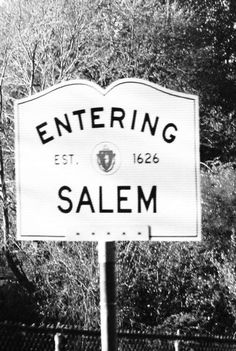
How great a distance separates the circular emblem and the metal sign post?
0.66 ft

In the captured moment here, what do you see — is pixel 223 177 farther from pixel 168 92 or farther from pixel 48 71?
pixel 168 92

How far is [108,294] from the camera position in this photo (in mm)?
2004

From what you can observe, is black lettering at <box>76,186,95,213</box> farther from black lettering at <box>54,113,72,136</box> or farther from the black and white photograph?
black lettering at <box>54,113,72,136</box>

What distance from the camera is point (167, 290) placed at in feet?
43.0

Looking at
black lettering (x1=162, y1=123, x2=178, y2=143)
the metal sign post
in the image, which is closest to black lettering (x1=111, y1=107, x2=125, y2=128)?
black lettering (x1=162, y1=123, x2=178, y2=143)

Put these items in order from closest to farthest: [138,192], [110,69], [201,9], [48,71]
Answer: [138,192]
[48,71]
[110,69]
[201,9]

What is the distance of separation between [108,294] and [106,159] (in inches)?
14.5

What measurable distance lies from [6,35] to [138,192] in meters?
12.3

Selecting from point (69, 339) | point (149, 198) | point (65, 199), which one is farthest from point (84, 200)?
point (69, 339)

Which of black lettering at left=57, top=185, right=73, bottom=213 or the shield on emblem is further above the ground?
the shield on emblem

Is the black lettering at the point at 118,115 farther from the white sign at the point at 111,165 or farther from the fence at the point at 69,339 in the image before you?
the fence at the point at 69,339

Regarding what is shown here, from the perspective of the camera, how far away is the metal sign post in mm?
1968

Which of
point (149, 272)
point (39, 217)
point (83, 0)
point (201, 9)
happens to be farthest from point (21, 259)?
point (39, 217)

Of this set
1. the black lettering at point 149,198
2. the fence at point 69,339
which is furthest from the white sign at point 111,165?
the fence at point 69,339
